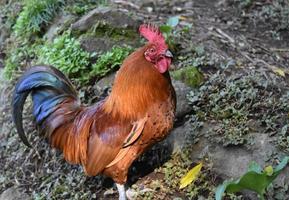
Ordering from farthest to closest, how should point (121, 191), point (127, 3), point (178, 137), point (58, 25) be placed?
point (127, 3) → point (58, 25) → point (178, 137) → point (121, 191)

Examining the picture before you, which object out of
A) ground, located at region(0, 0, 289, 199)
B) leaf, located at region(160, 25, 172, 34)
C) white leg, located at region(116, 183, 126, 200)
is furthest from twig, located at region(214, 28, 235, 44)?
white leg, located at region(116, 183, 126, 200)

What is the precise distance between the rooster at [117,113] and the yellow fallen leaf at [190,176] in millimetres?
426

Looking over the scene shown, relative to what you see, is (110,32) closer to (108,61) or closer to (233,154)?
(108,61)

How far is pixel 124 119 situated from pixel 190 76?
1.19 meters

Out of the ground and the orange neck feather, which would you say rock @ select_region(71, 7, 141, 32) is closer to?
the ground

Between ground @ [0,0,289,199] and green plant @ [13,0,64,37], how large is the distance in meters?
0.68

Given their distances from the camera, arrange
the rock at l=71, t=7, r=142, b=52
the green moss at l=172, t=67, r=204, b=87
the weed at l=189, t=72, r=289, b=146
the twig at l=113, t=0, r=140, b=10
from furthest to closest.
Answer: the twig at l=113, t=0, r=140, b=10, the rock at l=71, t=7, r=142, b=52, the green moss at l=172, t=67, r=204, b=87, the weed at l=189, t=72, r=289, b=146

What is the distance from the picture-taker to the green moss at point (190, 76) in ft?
15.4

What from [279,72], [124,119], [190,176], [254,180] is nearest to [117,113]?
[124,119]

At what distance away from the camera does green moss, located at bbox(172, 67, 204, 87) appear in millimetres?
4708

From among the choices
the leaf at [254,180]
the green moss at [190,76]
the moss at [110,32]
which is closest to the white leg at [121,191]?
the leaf at [254,180]

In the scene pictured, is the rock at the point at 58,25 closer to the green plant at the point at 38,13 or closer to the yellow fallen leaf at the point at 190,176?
the green plant at the point at 38,13

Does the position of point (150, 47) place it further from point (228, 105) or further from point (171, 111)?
point (228, 105)

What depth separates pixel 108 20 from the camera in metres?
5.38
